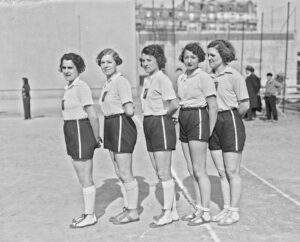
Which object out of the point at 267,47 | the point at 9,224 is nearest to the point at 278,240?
the point at 9,224

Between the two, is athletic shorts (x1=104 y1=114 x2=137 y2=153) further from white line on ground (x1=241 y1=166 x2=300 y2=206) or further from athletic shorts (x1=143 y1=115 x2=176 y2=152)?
white line on ground (x1=241 y1=166 x2=300 y2=206)

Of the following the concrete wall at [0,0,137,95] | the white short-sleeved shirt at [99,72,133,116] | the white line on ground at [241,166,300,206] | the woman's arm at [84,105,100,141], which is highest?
the concrete wall at [0,0,137,95]

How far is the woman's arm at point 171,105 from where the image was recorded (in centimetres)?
400

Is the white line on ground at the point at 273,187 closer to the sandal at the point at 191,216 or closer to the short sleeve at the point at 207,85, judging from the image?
the sandal at the point at 191,216

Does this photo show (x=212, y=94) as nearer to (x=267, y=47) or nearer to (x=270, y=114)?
(x=270, y=114)

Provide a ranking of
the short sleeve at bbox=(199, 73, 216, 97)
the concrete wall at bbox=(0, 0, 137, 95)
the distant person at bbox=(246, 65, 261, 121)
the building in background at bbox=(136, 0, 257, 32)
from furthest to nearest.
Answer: the building in background at bbox=(136, 0, 257, 32) → the concrete wall at bbox=(0, 0, 137, 95) → the distant person at bbox=(246, 65, 261, 121) → the short sleeve at bbox=(199, 73, 216, 97)

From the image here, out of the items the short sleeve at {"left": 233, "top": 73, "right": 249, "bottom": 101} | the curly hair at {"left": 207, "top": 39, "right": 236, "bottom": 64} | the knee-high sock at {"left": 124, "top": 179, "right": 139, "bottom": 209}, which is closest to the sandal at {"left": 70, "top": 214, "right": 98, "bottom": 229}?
the knee-high sock at {"left": 124, "top": 179, "right": 139, "bottom": 209}

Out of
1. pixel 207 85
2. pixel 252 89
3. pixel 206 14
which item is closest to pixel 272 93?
pixel 252 89

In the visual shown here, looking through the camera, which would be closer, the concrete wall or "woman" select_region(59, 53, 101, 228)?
"woman" select_region(59, 53, 101, 228)

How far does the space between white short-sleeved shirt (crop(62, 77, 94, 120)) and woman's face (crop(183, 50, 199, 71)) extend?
1045mm

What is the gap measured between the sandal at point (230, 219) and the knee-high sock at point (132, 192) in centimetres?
93

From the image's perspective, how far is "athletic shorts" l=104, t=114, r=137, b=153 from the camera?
4023 mm

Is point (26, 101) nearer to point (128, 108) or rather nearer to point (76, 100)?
point (76, 100)

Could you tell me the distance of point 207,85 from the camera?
3.92 metres
